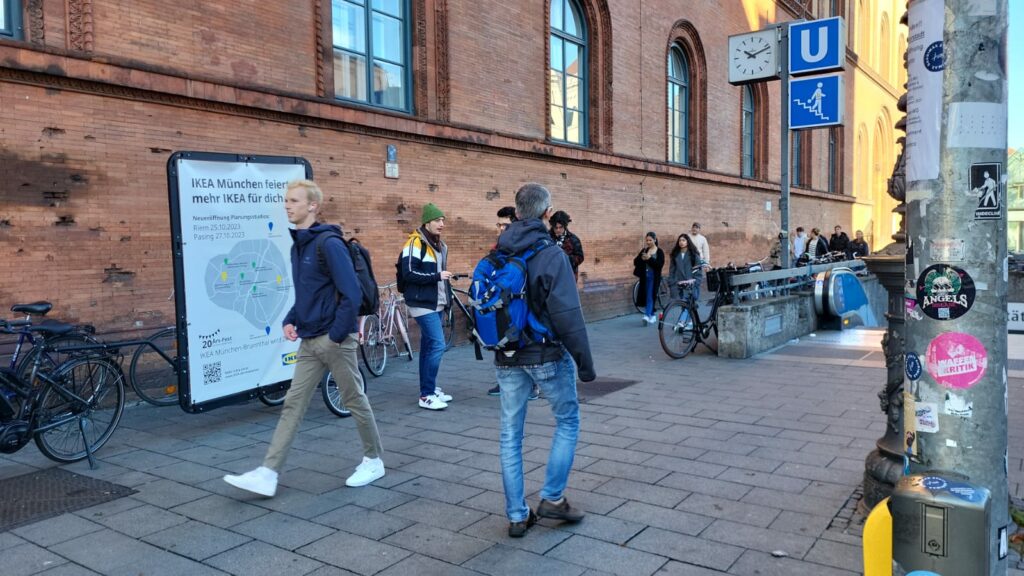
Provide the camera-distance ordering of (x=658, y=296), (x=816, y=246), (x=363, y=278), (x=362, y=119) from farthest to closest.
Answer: (x=816, y=246) < (x=658, y=296) < (x=362, y=119) < (x=363, y=278)

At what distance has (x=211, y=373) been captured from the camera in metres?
6.59

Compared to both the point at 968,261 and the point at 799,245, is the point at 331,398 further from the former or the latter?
the point at 799,245

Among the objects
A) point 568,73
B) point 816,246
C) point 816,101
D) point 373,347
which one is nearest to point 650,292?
point 816,101

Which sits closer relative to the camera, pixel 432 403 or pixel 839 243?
pixel 432 403

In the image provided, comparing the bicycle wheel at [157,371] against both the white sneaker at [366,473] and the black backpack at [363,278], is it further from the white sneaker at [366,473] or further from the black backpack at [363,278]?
the white sneaker at [366,473]

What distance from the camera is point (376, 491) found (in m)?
5.12

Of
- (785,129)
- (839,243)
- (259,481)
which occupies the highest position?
(785,129)

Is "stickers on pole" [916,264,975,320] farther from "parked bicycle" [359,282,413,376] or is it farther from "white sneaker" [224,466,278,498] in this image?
"parked bicycle" [359,282,413,376]

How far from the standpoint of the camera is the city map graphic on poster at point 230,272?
6.31m

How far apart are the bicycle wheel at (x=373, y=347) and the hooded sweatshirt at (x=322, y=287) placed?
3993mm

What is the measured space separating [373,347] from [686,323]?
4.16 meters

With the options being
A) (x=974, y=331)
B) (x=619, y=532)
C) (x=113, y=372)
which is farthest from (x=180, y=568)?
(x=974, y=331)

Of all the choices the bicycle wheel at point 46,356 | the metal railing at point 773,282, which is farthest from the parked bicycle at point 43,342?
the metal railing at point 773,282

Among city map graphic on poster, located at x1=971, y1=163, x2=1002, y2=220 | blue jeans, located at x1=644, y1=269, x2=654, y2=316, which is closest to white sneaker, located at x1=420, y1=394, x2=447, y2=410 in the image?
city map graphic on poster, located at x1=971, y1=163, x2=1002, y2=220
